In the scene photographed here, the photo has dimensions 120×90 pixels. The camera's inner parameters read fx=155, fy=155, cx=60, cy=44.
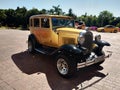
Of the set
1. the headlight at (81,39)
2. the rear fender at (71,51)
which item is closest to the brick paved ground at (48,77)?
the rear fender at (71,51)

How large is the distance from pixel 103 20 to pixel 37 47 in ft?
186

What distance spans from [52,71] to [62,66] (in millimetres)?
651

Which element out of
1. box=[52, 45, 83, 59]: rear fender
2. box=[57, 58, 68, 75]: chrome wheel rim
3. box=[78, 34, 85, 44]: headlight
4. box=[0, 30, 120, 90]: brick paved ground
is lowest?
box=[0, 30, 120, 90]: brick paved ground

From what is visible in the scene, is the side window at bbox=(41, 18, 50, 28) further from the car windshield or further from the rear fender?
the rear fender

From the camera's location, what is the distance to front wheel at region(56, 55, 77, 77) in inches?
203

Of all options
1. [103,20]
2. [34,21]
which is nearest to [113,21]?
[103,20]

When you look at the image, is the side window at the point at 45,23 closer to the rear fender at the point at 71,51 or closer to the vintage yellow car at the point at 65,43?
the vintage yellow car at the point at 65,43

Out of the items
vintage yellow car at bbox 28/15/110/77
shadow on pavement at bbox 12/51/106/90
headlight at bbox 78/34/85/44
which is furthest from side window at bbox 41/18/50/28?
headlight at bbox 78/34/85/44

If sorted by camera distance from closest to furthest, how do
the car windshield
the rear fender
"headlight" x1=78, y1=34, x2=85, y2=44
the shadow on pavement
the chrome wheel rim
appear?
1. the shadow on pavement
2. the rear fender
3. the chrome wheel rim
4. "headlight" x1=78, y1=34, x2=85, y2=44
5. the car windshield

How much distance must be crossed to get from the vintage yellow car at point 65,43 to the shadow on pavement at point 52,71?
0.96 feet

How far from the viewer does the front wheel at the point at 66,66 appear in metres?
5.16

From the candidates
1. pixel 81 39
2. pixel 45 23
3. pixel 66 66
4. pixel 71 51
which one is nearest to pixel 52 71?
pixel 66 66

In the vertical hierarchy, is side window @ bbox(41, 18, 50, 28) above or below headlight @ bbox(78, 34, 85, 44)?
above

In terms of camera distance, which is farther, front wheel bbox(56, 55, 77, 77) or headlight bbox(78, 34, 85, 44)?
headlight bbox(78, 34, 85, 44)
